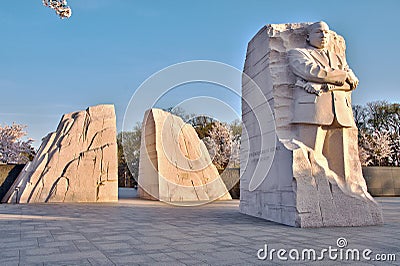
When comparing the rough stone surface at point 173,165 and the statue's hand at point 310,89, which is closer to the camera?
the statue's hand at point 310,89

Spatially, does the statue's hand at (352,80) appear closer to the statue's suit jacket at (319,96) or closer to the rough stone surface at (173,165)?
the statue's suit jacket at (319,96)

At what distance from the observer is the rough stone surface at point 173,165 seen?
12.9 m

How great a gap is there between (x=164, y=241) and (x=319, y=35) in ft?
15.2

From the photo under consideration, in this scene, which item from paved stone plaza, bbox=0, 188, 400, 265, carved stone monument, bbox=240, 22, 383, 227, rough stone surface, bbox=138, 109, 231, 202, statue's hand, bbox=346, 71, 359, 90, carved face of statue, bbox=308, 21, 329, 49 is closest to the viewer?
paved stone plaza, bbox=0, 188, 400, 265

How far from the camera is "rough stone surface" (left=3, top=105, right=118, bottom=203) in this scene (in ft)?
38.5

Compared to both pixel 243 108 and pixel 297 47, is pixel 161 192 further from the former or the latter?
pixel 297 47

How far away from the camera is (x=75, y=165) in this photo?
483 inches

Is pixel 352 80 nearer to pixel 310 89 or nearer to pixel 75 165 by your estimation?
pixel 310 89

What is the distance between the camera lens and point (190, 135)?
14.4 m

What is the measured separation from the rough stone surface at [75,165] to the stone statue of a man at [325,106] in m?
8.07

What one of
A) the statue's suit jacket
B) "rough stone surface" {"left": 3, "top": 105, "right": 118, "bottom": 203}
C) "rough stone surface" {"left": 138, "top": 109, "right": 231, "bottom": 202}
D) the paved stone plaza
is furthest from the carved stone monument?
"rough stone surface" {"left": 3, "top": 105, "right": 118, "bottom": 203}

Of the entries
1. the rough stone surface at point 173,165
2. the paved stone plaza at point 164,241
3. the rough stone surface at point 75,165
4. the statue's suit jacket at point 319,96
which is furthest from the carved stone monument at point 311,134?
the rough stone surface at point 75,165

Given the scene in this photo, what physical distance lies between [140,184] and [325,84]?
985cm

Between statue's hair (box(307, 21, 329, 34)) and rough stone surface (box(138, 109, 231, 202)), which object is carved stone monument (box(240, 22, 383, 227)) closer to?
statue's hair (box(307, 21, 329, 34))
